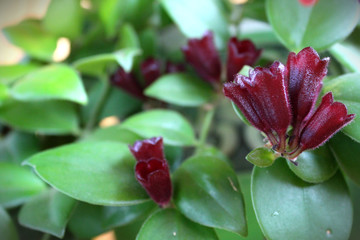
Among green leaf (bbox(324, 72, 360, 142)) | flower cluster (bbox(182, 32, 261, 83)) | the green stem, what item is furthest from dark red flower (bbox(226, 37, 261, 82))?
the green stem

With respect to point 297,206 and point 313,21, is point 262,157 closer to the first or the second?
point 297,206

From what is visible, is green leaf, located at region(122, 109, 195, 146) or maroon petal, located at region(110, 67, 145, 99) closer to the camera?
green leaf, located at region(122, 109, 195, 146)

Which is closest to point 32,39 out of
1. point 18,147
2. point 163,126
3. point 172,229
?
point 18,147

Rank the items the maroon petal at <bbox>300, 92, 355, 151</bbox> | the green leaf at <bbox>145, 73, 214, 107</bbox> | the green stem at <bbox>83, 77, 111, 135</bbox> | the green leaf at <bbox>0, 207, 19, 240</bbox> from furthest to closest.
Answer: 1. the green stem at <bbox>83, 77, 111, 135</bbox>
2. the green leaf at <bbox>145, 73, 214, 107</bbox>
3. the green leaf at <bbox>0, 207, 19, 240</bbox>
4. the maroon petal at <bbox>300, 92, 355, 151</bbox>

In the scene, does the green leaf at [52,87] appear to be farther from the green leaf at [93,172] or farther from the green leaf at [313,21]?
the green leaf at [313,21]

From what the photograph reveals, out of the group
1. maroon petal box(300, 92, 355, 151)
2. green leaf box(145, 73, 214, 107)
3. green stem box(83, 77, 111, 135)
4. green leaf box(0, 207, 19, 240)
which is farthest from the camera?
green stem box(83, 77, 111, 135)

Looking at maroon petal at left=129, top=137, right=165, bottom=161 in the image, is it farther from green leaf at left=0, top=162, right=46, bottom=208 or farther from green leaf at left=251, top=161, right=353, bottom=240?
green leaf at left=0, top=162, right=46, bottom=208

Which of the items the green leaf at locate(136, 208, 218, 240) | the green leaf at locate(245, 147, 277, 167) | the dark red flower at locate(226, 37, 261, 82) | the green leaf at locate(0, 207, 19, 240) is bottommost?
the green leaf at locate(0, 207, 19, 240)
